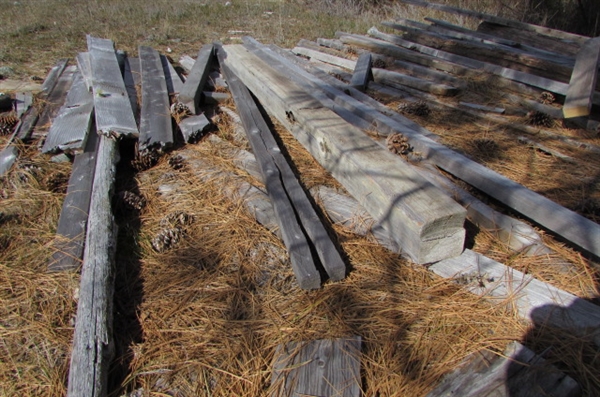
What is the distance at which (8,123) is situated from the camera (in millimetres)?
4695

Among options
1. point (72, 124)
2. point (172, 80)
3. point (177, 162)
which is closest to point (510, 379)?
point (177, 162)

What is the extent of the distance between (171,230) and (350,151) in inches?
57.2

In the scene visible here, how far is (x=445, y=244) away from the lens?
262cm

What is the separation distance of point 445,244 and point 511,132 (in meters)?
2.48

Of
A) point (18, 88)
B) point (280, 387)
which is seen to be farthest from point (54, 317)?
point (18, 88)

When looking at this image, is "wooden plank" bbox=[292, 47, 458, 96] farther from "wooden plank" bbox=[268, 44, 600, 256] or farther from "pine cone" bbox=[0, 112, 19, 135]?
"pine cone" bbox=[0, 112, 19, 135]

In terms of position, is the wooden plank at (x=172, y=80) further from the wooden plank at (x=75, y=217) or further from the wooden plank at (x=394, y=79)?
the wooden plank at (x=394, y=79)

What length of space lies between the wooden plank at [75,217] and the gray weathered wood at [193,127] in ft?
2.83

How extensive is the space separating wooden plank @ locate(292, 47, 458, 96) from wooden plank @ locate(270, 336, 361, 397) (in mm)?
4132

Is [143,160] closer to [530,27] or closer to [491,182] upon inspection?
[491,182]

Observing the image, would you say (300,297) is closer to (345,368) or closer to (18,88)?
(345,368)

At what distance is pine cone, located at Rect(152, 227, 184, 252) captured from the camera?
298cm

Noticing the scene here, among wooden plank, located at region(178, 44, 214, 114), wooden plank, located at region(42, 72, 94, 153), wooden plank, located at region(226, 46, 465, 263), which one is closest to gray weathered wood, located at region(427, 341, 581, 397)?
wooden plank, located at region(226, 46, 465, 263)

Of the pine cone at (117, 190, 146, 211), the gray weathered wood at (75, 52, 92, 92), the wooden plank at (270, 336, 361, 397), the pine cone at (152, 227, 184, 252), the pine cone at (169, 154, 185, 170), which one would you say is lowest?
the wooden plank at (270, 336, 361, 397)
